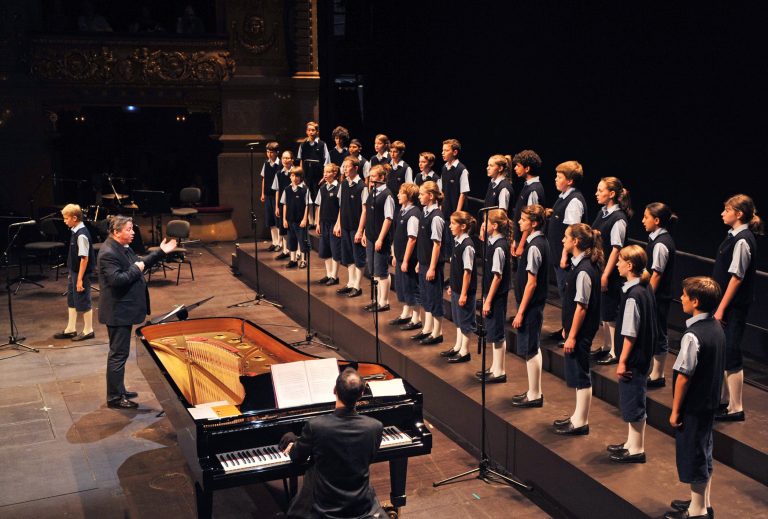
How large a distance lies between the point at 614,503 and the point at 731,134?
3698 millimetres

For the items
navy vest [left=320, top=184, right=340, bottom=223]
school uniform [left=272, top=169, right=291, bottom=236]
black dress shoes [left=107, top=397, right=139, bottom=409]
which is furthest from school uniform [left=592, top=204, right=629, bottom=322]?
school uniform [left=272, top=169, right=291, bottom=236]

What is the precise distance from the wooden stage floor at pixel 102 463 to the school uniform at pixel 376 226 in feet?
3.43

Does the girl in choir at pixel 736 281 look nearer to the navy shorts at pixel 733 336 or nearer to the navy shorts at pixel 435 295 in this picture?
the navy shorts at pixel 733 336

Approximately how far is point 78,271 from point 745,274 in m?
6.51

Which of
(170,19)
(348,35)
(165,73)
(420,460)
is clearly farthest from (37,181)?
(420,460)

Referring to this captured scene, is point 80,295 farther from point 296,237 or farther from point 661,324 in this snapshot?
point 661,324

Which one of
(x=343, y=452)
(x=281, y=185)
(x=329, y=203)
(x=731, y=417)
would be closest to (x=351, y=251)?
(x=329, y=203)

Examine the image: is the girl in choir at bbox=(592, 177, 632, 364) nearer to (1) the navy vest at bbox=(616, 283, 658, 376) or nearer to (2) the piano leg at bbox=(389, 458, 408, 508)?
(1) the navy vest at bbox=(616, 283, 658, 376)

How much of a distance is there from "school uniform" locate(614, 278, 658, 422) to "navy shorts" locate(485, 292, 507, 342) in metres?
1.59

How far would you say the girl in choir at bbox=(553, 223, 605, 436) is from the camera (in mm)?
5844

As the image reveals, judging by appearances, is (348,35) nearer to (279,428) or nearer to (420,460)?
(420,460)

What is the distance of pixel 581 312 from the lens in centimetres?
584

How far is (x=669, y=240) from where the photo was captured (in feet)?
21.0

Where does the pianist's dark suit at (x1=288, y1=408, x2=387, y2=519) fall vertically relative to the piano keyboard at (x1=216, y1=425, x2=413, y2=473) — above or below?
above
